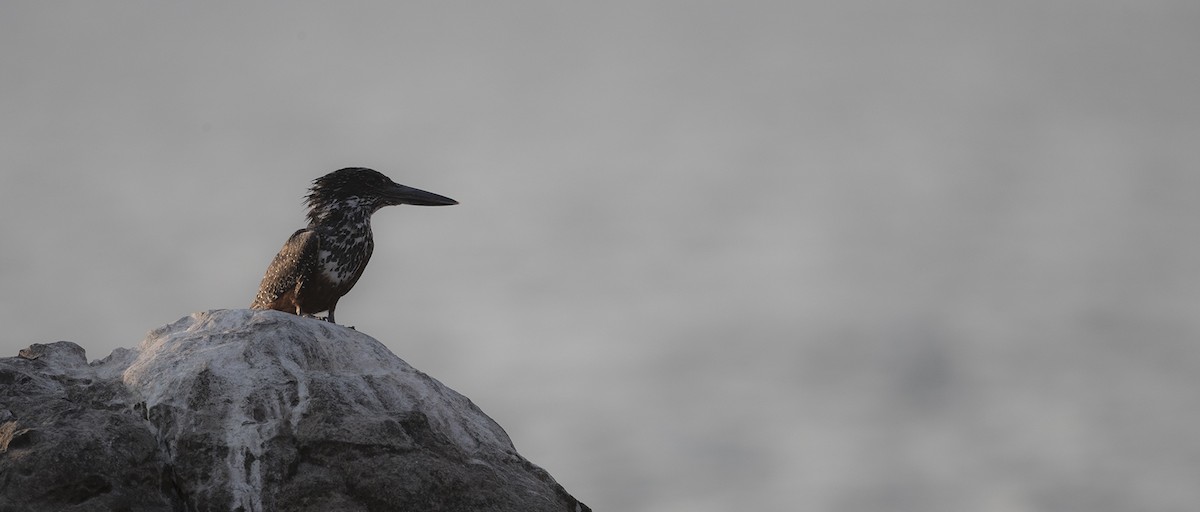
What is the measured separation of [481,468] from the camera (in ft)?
32.5

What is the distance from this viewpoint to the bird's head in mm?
14594

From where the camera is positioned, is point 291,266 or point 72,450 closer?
point 72,450

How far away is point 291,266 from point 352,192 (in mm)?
1220

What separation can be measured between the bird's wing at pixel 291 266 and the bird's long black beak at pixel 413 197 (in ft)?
4.12

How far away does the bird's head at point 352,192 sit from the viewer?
14.6 m

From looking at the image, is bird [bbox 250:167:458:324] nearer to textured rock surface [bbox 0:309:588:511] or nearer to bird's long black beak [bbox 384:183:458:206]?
bird's long black beak [bbox 384:183:458:206]

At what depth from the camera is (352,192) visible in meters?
14.7

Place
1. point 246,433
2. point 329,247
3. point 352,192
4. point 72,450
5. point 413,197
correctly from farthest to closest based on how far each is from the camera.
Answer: point 413,197 < point 352,192 < point 329,247 < point 246,433 < point 72,450

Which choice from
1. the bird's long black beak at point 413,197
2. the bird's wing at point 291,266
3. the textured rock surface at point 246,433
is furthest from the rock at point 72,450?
the bird's long black beak at point 413,197

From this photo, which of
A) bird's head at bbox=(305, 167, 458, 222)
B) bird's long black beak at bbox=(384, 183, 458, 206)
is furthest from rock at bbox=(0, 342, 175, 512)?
bird's long black beak at bbox=(384, 183, 458, 206)

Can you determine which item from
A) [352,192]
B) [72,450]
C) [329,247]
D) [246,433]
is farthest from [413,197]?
[72,450]

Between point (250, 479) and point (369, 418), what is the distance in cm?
99

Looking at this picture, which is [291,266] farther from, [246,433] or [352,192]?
[246,433]

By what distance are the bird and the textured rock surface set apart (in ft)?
9.93
